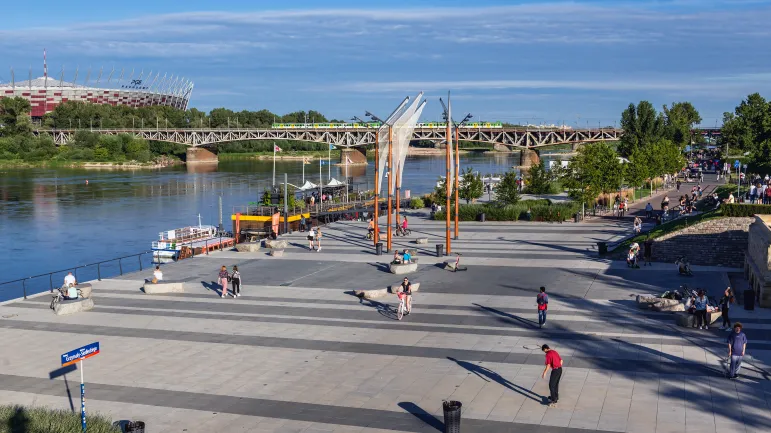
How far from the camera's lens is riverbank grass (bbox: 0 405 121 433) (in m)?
16.8

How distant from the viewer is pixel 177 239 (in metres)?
56.1

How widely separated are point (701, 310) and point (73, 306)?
67.2 feet

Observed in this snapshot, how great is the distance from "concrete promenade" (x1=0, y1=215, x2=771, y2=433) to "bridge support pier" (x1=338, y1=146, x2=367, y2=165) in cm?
12551

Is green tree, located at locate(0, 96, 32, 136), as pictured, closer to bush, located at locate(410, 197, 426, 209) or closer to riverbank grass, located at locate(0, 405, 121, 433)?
bush, located at locate(410, 197, 426, 209)

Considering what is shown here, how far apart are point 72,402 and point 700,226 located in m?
27.5

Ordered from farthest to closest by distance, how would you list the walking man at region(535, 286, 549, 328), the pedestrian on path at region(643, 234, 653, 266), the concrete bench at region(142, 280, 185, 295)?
the pedestrian on path at region(643, 234, 653, 266) < the concrete bench at region(142, 280, 185, 295) < the walking man at region(535, 286, 549, 328)

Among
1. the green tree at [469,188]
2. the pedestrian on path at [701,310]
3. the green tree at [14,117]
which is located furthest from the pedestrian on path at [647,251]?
the green tree at [14,117]

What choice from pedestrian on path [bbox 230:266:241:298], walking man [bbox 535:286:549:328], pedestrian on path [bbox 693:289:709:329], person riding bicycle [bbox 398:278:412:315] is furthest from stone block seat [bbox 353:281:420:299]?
pedestrian on path [bbox 693:289:709:329]

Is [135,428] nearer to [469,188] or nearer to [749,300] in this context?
[749,300]

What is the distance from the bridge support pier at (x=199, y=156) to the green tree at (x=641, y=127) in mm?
97214

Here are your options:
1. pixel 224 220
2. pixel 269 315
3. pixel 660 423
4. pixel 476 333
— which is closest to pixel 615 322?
pixel 476 333

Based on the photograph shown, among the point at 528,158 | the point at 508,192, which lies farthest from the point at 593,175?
the point at 528,158

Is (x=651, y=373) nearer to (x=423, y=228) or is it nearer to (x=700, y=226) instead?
(x=700, y=226)

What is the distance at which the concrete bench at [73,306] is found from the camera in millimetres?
28203
